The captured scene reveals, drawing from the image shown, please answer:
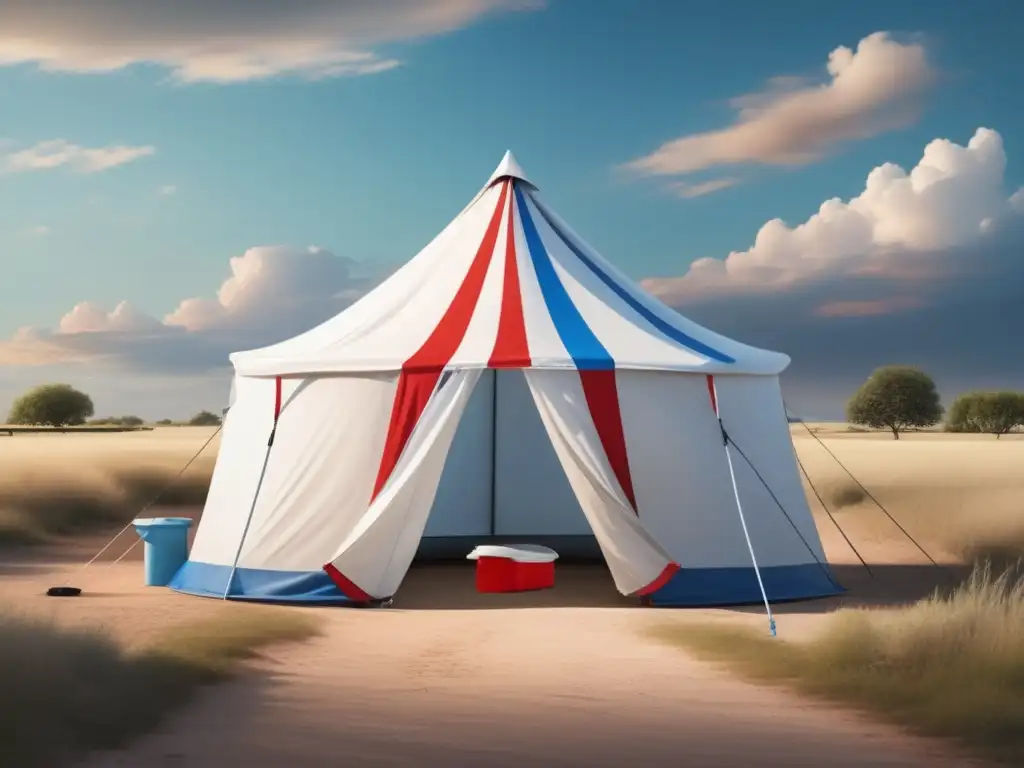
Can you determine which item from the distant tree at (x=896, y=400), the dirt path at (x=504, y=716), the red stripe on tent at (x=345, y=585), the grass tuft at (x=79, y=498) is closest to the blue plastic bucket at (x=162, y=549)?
the red stripe on tent at (x=345, y=585)

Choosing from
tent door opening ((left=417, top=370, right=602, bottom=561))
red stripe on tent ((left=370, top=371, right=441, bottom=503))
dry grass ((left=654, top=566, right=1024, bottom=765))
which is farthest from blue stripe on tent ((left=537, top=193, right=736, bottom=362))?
dry grass ((left=654, top=566, right=1024, bottom=765))

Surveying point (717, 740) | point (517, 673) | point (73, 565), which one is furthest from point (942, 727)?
point (73, 565)

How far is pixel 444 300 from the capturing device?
9633 millimetres

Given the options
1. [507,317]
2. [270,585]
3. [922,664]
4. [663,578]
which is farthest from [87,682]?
[507,317]

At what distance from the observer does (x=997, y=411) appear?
184 feet

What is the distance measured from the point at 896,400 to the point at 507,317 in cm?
4867

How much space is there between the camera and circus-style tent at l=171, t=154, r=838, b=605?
8.50 m

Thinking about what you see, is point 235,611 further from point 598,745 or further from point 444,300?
point 598,745

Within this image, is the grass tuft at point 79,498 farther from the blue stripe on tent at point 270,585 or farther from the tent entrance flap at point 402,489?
the tent entrance flap at point 402,489

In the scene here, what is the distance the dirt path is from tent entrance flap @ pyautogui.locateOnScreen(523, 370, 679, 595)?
1296 mm

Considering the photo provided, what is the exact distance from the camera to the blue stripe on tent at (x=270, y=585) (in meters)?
8.55

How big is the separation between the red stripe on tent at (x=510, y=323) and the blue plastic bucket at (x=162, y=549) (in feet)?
9.93

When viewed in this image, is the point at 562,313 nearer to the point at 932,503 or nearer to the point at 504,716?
the point at 504,716

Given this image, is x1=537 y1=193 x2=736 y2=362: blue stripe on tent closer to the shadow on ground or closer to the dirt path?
the shadow on ground
